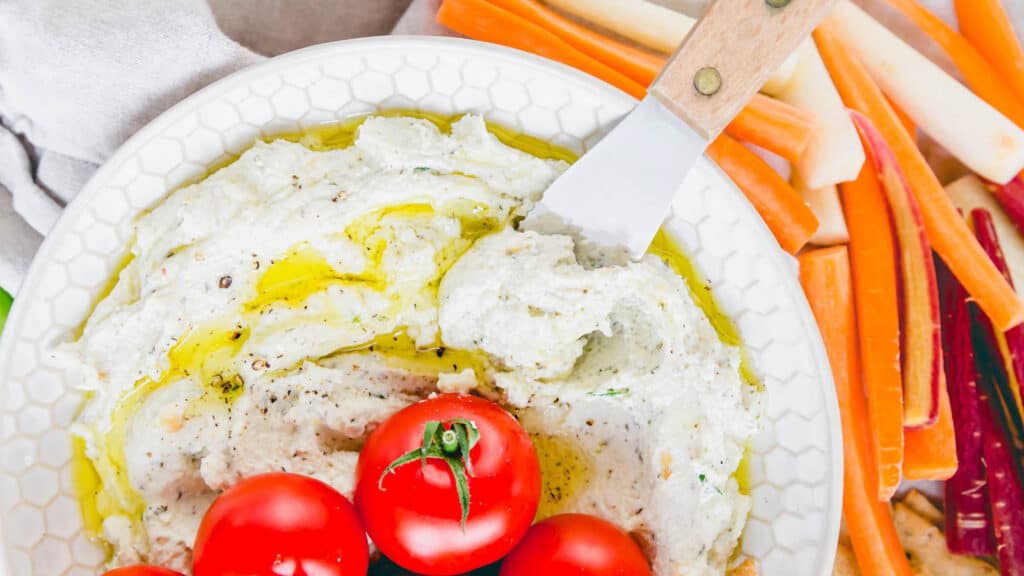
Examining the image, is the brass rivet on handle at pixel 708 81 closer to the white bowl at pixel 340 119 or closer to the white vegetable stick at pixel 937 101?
the white bowl at pixel 340 119

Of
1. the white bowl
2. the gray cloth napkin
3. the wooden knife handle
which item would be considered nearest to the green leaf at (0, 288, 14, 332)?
the gray cloth napkin

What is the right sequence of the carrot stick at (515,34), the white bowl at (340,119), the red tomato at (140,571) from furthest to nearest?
the carrot stick at (515,34)
the white bowl at (340,119)
the red tomato at (140,571)

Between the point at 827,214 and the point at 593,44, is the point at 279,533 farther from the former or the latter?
the point at 827,214

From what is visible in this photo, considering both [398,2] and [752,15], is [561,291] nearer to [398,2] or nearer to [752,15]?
[752,15]

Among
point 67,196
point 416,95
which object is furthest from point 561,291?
point 67,196

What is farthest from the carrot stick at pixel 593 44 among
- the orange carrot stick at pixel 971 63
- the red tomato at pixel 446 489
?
the red tomato at pixel 446 489

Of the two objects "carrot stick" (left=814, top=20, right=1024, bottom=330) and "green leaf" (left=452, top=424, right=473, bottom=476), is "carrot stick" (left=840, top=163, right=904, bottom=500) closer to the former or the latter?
"carrot stick" (left=814, top=20, right=1024, bottom=330)

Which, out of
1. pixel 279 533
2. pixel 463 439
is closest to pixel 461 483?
pixel 463 439
